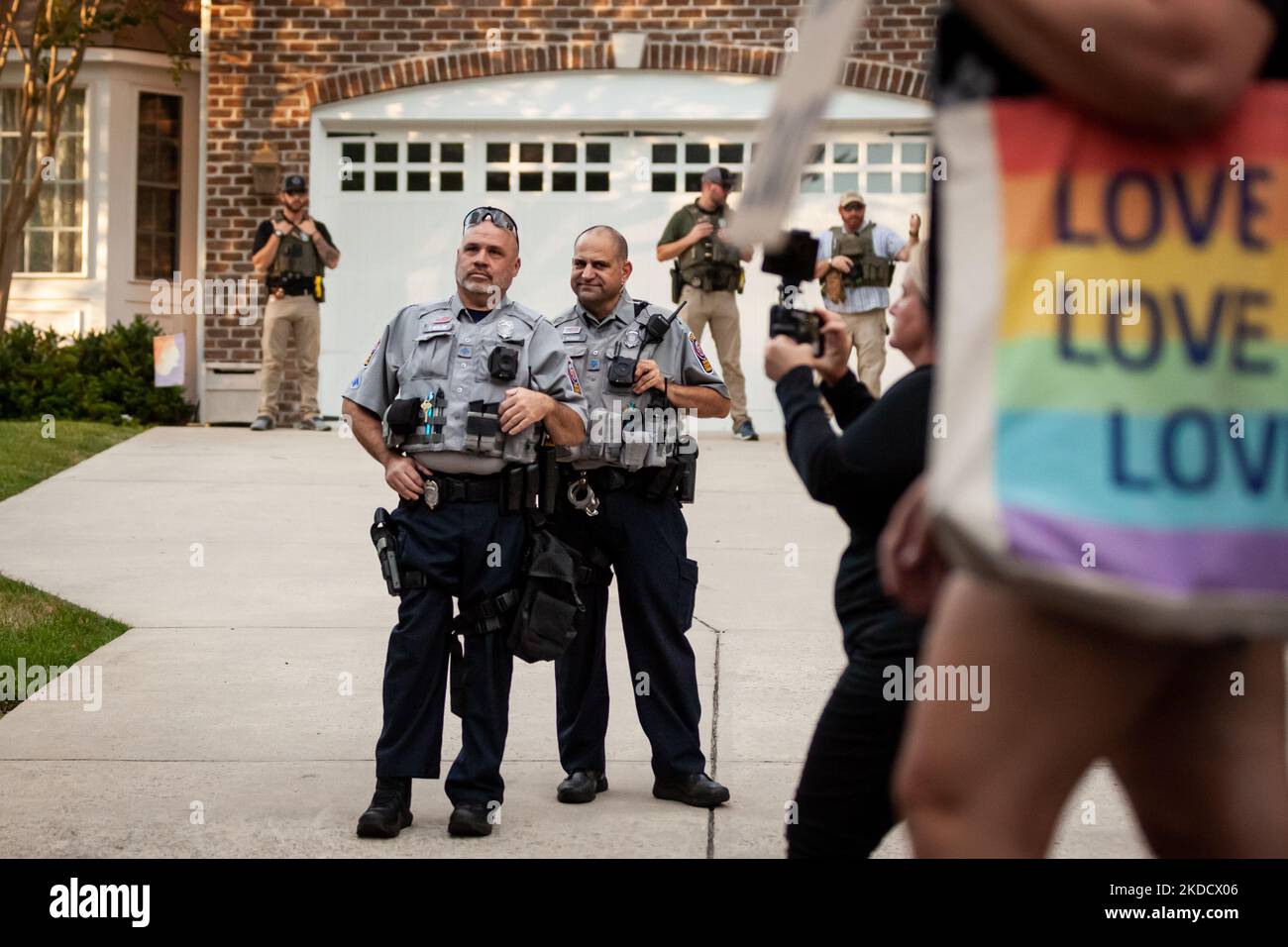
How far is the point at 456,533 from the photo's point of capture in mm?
5637

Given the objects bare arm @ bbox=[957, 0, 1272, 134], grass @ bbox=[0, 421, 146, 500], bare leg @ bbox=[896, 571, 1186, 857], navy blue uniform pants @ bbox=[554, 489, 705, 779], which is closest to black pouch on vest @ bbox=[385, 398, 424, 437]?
navy blue uniform pants @ bbox=[554, 489, 705, 779]

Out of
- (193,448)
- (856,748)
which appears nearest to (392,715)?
(856,748)

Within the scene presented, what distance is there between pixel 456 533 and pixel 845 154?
11.6 m

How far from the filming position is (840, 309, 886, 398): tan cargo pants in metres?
14.9

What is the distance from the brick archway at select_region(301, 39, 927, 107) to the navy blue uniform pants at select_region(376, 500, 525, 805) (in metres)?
11.4

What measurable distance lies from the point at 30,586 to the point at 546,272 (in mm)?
8302

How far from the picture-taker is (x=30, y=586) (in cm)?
904

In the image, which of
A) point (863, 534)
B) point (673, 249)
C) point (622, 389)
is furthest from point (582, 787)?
point (673, 249)

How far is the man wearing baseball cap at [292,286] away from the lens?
15.3 metres

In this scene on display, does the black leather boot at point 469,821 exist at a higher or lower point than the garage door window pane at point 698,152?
lower

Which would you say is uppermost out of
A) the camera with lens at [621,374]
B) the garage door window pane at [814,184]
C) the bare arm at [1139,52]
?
the garage door window pane at [814,184]

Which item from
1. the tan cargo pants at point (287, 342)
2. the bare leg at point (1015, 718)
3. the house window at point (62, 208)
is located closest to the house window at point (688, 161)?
the tan cargo pants at point (287, 342)

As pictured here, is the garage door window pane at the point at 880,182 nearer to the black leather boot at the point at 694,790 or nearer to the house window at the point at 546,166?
the house window at the point at 546,166

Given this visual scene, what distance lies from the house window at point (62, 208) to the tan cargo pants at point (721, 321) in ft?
23.9
